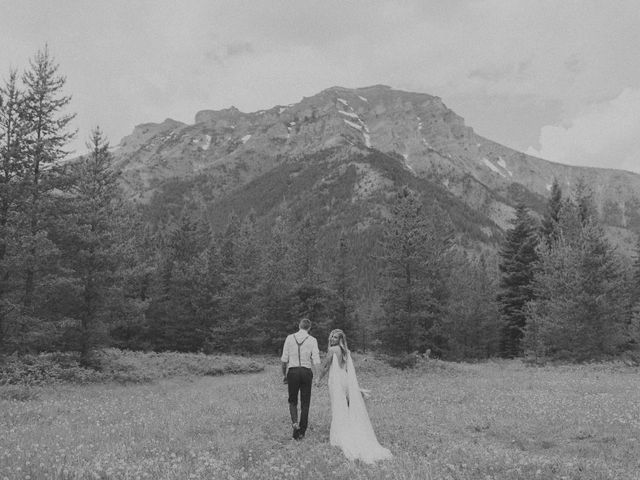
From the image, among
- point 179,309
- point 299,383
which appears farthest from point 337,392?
point 179,309

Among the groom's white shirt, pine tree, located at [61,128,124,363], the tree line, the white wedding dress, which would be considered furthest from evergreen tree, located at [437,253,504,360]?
the white wedding dress

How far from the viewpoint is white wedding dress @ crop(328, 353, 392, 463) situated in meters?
8.78

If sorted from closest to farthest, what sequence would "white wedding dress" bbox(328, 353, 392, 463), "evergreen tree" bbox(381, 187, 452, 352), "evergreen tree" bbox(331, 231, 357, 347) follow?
"white wedding dress" bbox(328, 353, 392, 463) < "evergreen tree" bbox(381, 187, 452, 352) < "evergreen tree" bbox(331, 231, 357, 347)

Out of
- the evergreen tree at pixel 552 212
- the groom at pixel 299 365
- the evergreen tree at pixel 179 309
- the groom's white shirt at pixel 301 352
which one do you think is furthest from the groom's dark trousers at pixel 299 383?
the evergreen tree at pixel 552 212

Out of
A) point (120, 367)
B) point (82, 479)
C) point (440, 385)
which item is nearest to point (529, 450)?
point (82, 479)

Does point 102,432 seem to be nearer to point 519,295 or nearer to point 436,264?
point 436,264

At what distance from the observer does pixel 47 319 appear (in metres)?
24.6

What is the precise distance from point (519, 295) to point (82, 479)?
45853mm

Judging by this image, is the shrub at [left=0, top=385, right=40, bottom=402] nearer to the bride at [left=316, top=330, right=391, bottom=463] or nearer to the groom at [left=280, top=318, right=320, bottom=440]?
the groom at [left=280, top=318, right=320, bottom=440]

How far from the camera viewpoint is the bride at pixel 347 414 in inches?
348

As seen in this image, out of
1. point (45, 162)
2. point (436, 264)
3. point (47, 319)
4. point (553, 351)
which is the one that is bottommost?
point (553, 351)

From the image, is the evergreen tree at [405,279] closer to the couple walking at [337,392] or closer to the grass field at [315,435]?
the grass field at [315,435]

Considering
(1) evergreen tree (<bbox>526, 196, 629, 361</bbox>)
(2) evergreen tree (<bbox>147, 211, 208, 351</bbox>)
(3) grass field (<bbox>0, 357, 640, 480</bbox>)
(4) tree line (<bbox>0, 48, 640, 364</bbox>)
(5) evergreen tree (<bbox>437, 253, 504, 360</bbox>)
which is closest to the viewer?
(3) grass field (<bbox>0, 357, 640, 480</bbox>)

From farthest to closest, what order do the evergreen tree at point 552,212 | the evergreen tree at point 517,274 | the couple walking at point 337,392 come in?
the evergreen tree at point 552,212, the evergreen tree at point 517,274, the couple walking at point 337,392
